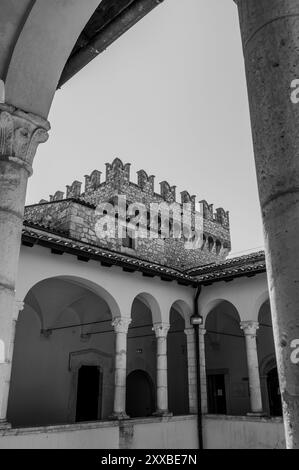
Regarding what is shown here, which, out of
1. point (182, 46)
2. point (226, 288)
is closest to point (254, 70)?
point (182, 46)

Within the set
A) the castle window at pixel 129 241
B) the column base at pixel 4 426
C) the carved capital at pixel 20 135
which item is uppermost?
the castle window at pixel 129 241

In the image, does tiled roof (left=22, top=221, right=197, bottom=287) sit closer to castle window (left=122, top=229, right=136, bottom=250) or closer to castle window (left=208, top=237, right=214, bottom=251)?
castle window (left=122, top=229, right=136, bottom=250)

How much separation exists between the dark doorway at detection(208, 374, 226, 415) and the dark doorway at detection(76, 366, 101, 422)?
12.0 feet

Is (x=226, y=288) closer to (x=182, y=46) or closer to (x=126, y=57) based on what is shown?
(x=182, y=46)

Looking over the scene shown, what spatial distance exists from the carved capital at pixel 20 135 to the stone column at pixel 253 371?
7720 mm

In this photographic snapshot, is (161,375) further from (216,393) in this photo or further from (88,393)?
(216,393)

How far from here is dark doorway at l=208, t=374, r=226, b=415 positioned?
41.9 feet

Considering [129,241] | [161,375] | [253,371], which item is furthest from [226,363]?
[129,241]

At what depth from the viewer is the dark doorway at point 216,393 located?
41.9 ft

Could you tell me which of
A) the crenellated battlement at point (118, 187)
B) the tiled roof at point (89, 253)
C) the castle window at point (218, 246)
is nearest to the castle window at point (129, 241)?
the crenellated battlement at point (118, 187)

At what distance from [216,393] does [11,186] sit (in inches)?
468

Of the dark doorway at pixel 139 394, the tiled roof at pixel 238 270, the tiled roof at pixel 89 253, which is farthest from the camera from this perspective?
the dark doorway at pixel 139 394

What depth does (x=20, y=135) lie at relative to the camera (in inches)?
117

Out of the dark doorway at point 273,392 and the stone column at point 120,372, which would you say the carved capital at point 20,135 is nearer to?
the stone column at point 120,372
